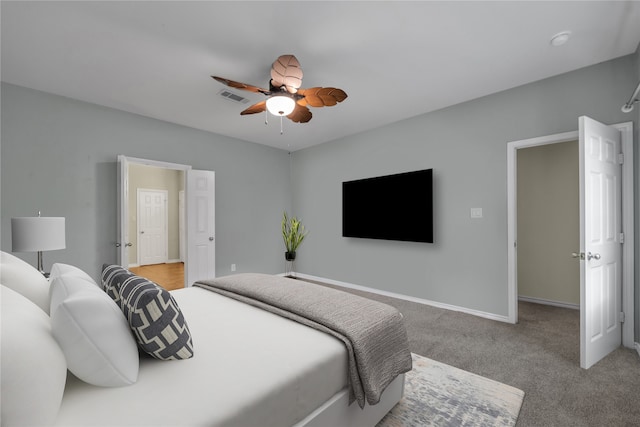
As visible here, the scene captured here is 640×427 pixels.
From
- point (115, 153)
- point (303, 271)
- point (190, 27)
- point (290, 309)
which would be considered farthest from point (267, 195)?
point (290, 309)

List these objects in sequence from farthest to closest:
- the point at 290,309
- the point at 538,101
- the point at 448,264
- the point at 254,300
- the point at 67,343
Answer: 1. the point at 448,264
2. the point at 538,101
3. the point at 254,300
4. the point at 290,309
5. the point at 67,343

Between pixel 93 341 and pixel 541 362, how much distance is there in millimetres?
2983

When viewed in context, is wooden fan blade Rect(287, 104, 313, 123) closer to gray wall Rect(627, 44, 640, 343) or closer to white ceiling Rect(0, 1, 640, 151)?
white ceiling Rect(0, 1, 640, 151)

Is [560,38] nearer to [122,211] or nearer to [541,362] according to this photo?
[541,362]

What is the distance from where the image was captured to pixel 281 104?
2.54 metres

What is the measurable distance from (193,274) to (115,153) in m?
1.90

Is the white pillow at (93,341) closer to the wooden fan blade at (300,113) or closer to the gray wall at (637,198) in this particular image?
the wooden fan blade at (300,113)

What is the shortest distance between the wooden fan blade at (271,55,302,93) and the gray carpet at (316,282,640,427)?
2536mm

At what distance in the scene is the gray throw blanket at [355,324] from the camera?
1378 millimetres

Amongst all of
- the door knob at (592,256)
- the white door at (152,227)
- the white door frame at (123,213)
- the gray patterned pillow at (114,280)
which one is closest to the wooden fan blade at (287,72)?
the gray patterned pillow at (114,280)

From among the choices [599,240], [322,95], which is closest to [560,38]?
[599,240]

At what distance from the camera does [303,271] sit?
18.4 ft

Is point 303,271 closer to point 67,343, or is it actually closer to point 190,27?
point 190,27

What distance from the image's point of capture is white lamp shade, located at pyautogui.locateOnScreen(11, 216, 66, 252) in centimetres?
222
